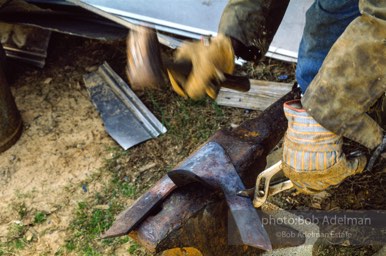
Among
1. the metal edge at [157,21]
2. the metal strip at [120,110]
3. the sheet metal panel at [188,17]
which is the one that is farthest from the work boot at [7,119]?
the metal edge at [157,21]

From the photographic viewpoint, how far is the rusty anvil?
7.61 ft

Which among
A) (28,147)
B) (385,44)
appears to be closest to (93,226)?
(28,147)

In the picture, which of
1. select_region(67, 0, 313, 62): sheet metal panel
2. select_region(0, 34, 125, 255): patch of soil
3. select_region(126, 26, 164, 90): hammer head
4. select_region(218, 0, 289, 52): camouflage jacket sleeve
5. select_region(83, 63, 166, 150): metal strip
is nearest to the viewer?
select_region(126, 26, 164, 90): hammer head

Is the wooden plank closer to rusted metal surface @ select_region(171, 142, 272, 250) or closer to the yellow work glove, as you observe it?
rusted metal surface @ select_region(171, 142, 272, 250)

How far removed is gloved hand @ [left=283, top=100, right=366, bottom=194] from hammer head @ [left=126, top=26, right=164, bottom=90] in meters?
0.59

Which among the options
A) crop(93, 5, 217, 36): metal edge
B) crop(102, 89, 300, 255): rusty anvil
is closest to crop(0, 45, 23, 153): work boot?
crop(93, 5, 217, 36): metal edge

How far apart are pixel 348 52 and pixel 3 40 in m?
3.43

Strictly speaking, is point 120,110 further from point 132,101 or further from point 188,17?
point 188,17

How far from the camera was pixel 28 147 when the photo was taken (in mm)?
4039

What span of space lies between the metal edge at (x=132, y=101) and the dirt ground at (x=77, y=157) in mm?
74

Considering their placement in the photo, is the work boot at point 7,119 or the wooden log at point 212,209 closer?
the wooden log at point 212,209

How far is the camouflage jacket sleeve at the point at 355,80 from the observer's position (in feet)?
6.57

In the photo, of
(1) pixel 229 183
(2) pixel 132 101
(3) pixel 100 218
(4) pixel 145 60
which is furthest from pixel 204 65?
(2) pixel 132 101

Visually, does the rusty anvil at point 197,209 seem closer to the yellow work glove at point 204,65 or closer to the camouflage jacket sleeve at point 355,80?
the yellow work glove at point 204,65
